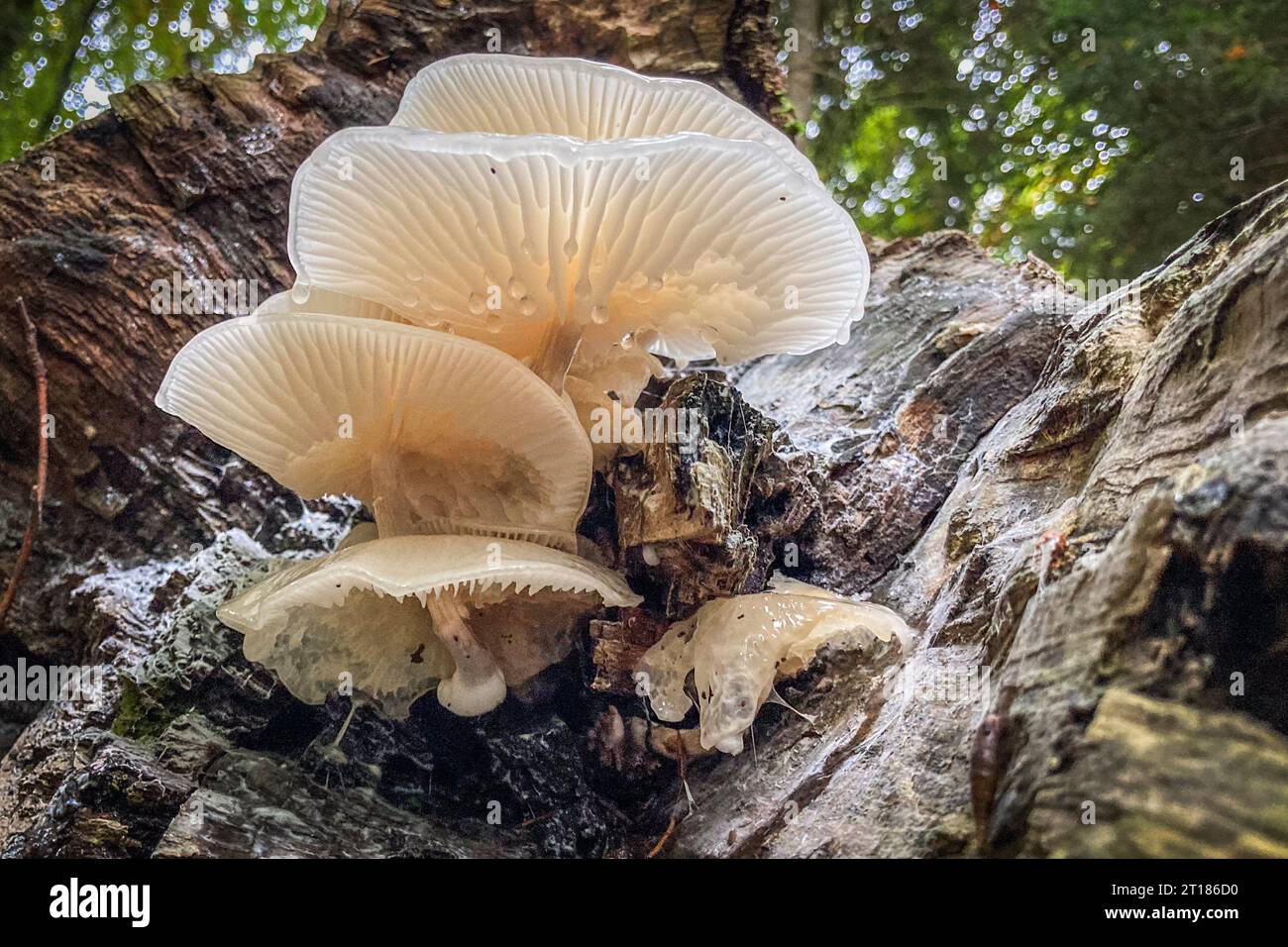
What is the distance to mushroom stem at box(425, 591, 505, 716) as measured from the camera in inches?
65.4

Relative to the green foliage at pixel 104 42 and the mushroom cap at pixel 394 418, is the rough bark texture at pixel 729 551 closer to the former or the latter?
the mushroom cap at pixel 394 418

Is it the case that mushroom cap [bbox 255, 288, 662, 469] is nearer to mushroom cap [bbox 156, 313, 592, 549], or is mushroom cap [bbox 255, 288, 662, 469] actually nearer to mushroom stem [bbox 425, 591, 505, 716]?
mushroom cap [bbox 156, 313, 592, 549]

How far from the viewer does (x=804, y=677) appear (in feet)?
5.42

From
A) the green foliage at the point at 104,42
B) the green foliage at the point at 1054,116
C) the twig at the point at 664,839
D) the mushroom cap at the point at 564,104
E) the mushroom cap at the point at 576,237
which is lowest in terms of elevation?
the twig at the point at 664,839

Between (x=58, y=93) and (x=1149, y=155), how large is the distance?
21.5 feet

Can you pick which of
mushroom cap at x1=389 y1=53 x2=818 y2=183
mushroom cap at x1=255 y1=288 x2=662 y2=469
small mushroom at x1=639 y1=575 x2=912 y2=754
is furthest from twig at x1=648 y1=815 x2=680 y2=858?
mushroom cap at x1=389 y1=53 x2=818 y2=183

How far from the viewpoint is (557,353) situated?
1.80 meters

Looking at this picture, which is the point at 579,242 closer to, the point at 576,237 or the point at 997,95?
the point at 576,237

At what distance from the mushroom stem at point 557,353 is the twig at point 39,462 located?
111 cm

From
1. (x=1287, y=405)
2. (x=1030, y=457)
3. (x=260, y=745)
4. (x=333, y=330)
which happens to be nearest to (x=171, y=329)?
→ (x=333, y=330)

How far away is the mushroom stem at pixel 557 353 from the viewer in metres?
1.78

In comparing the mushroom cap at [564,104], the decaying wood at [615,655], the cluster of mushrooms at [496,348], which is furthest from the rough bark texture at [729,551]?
the mushroom cap at [564,104]

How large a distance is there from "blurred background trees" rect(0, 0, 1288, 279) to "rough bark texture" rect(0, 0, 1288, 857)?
1.39 metres

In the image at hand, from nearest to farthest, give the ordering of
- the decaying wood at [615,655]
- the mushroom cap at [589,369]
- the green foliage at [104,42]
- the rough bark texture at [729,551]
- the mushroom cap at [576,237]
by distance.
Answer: the rough bark texture at [729,551] → the mushroom cap at [576,237] → the decaying wood at [615,655] → the mushroom cap at [589,369] → the green foliage at [104,42]
